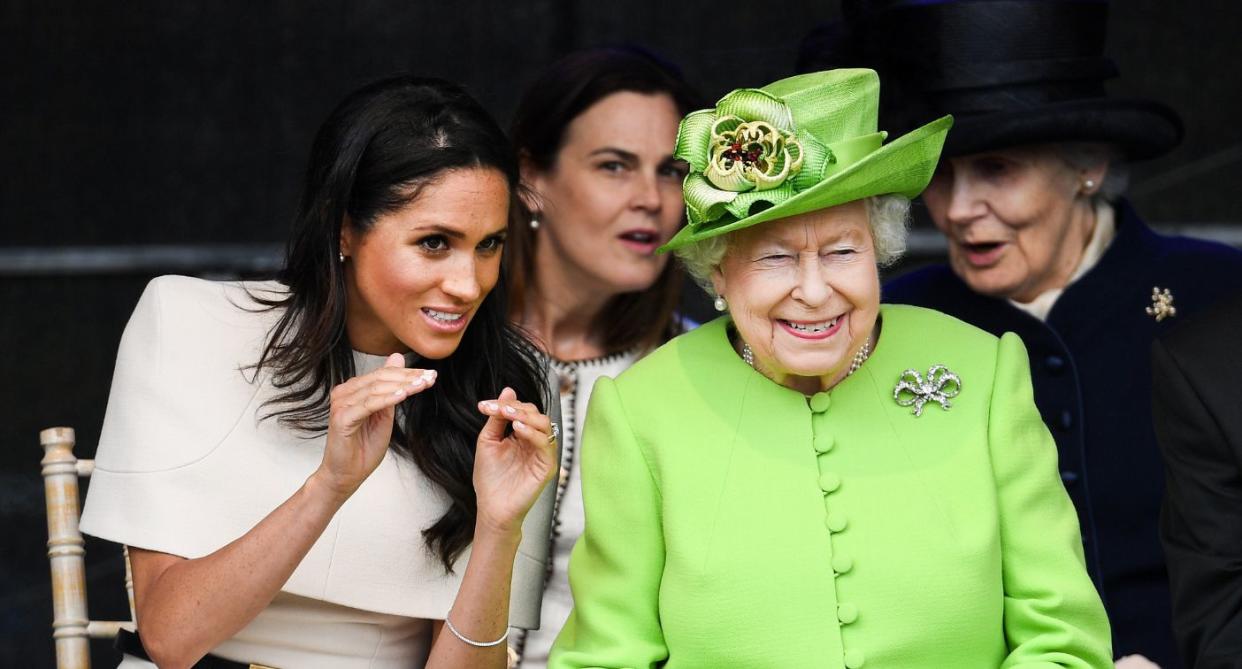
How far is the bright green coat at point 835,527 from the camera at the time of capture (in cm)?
275

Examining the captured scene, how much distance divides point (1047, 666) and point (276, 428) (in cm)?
139

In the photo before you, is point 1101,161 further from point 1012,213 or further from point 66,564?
point 66,564

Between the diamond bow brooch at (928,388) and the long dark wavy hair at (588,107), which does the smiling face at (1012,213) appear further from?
the diamond bow brooch at (928,388)

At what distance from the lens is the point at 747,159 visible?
276 cm

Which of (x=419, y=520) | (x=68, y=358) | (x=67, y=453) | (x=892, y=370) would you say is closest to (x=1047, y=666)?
(x=892, y=370)

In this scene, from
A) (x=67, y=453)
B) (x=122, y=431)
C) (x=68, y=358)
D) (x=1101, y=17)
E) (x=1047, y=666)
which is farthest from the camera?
(x=68, y=358)

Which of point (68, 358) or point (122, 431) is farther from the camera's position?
point (68, 358)

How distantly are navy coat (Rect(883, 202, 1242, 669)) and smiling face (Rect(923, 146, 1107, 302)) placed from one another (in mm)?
85

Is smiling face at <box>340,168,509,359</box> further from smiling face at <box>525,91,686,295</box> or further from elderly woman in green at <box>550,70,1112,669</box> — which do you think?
smiling face at <box>525,91,686,295</box>

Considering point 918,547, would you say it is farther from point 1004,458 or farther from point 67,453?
point 67,453

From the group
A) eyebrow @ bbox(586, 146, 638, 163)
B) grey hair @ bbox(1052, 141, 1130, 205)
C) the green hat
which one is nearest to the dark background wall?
eyebrow @ bbox(586, 146, 638, 163)

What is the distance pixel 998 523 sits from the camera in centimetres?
279

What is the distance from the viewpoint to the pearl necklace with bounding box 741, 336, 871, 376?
2949mm

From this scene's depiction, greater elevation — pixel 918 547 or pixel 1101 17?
pixel 1101 17
